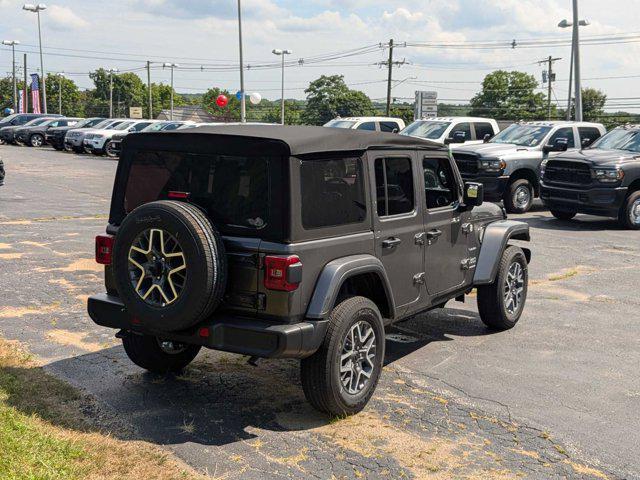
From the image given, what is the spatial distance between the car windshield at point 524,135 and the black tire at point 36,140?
99.9ft

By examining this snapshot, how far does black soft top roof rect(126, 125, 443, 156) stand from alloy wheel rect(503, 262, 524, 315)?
246 centimetres

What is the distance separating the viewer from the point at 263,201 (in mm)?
4793

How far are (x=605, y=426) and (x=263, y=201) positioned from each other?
2740 mm

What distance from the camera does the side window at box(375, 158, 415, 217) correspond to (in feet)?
18.3

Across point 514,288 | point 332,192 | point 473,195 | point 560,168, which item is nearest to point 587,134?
point 560,168

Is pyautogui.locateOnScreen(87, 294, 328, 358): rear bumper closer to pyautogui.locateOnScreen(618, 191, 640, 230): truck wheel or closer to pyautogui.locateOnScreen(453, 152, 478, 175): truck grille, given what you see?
pyautogui.locateOnScreen(618, 191, 640, 230): truck wheel

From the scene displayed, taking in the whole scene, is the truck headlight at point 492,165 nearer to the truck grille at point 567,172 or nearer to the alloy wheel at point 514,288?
the truck grille at point 567,172

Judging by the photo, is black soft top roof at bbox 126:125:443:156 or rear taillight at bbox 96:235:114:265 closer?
black soft top roof at bbox 126:125:443:156

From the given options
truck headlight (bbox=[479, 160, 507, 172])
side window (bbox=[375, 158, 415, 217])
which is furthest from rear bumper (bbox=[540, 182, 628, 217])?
side window (bbox=[375, 158, 415, 217])

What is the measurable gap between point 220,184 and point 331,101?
4361 inches

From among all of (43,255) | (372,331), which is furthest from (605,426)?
(43,255)

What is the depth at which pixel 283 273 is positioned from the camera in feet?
15.3

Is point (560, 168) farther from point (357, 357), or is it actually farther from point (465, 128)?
point (357, 357)

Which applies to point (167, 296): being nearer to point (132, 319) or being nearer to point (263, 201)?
point (132, 319)
